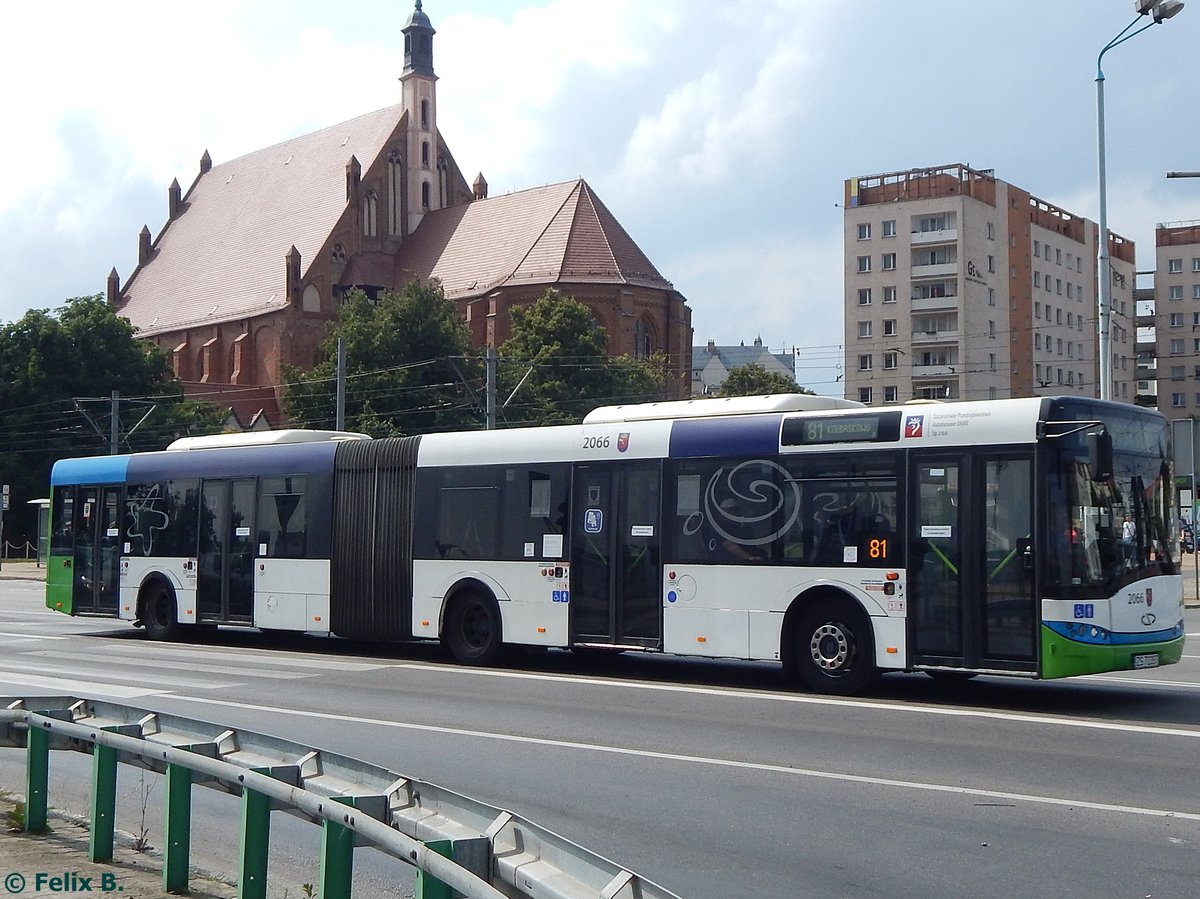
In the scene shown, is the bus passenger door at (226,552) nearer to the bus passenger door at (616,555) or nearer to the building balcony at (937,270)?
the bus passenger door at (616,555)

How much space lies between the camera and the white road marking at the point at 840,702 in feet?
36.0

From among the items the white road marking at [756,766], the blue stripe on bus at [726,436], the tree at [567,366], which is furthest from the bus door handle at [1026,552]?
the tree at [567,366]

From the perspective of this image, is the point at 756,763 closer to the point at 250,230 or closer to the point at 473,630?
the point at 473,630

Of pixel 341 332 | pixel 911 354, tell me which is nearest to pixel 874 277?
pixel 911 354

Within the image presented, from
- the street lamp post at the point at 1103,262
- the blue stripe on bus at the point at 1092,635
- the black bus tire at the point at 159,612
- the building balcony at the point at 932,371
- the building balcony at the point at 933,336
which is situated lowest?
the black bus tire at the point at 159,612

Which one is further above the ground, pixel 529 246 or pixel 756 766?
pixel 529 246

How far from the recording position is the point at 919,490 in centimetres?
1270

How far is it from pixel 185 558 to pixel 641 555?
8190 millimetres

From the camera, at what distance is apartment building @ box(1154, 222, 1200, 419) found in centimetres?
10494

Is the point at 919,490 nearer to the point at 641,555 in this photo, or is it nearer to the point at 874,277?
the point at 641,555

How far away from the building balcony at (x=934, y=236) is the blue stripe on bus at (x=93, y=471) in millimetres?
70418

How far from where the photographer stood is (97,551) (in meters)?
21.3

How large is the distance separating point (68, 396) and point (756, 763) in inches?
2390

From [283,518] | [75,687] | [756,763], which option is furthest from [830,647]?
[283,518]
